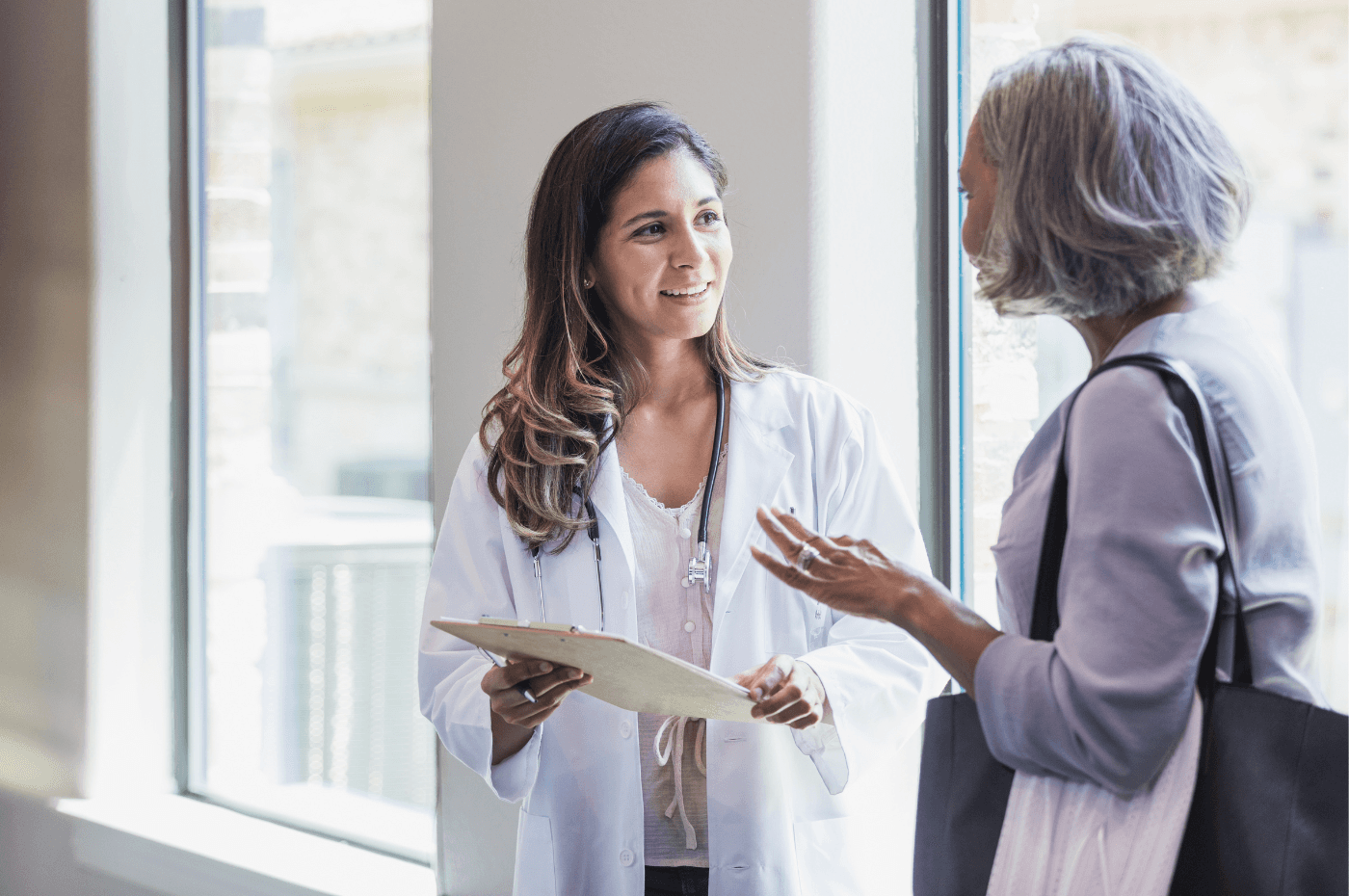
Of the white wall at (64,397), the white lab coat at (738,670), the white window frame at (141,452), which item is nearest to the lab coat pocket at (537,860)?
the white lab coat at (738,670)

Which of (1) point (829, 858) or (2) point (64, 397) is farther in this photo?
(2) point (64, 397)

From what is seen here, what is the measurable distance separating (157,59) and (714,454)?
9.04ft

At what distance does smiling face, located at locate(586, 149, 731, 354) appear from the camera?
5.66 feet

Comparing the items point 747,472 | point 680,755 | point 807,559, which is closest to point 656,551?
point 747,472

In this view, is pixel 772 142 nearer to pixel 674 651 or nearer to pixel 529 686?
pixel 674 651

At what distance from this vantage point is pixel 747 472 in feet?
5.62

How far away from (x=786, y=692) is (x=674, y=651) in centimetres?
32

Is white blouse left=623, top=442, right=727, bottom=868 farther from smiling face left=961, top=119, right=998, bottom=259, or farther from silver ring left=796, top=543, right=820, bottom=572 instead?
smiling face left=961, top=119, right=998, bottom=259

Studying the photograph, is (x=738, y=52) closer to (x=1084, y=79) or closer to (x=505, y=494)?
(x=505, y=494)

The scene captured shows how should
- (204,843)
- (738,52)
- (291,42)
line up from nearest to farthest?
1. (738,52)
2. (204,843)
3. (291,42)

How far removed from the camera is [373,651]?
3289mm

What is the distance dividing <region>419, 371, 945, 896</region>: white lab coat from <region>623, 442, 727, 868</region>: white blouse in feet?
0.10

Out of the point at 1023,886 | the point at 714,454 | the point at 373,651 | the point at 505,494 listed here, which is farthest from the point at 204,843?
the point at 1023,886

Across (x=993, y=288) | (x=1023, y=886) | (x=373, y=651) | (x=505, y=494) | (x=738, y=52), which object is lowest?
(x=373, y=651)
